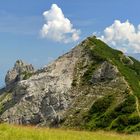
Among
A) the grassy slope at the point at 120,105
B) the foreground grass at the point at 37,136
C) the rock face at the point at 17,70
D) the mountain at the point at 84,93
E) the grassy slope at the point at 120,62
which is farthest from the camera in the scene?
the rock face at the point at 17,70

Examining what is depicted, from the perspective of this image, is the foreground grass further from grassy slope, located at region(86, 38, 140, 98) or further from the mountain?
grassy slope, located at region(86, 38, 140, 98)

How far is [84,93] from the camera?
8825cm

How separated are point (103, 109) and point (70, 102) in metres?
9.83

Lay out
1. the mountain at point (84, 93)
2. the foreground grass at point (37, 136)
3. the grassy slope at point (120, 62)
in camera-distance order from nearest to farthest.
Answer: the foreground grass at point (37, 136) < the mountain at point (84, 93) < the grassy slope at point (120, 62)

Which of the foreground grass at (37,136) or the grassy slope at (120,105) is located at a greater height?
the grassy slope at (120,105)

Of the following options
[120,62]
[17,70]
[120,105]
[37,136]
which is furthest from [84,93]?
[17,70]

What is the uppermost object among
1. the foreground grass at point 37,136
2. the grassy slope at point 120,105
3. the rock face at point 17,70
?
the rock face at point 17,70

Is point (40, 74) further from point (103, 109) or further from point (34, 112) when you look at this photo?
point (103, 109)

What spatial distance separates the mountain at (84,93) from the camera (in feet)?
253

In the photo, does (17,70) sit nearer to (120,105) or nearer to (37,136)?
(120,105)

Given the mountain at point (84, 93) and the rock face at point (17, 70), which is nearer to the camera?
the mountain at point (84, 93)

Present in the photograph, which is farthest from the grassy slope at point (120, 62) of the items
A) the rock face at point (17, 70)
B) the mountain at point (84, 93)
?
the rock face at point (17, 70)

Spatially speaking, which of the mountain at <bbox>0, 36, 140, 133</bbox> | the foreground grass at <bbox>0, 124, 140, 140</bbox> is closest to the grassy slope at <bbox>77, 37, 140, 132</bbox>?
the mountain at <bbox>0, 36, 140, 133</bbox>

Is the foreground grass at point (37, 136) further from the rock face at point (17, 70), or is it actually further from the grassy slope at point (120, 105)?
the rock face at point (17, 70)
